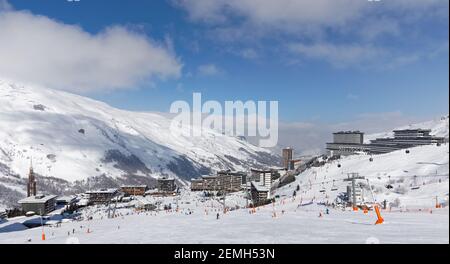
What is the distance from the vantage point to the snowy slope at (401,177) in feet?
142

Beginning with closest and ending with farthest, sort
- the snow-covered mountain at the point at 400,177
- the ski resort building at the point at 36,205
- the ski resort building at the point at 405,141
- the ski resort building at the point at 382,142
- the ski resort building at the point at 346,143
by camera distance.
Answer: the snow-covered mountain at the point at 400,177 < the ski resort building at the point at 36,205 < the ski resort building at the point at 405,141 < the ski resort building at the point at 382,142 < the ski resort building at the point at 346,143

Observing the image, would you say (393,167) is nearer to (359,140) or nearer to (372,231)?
(372,231)

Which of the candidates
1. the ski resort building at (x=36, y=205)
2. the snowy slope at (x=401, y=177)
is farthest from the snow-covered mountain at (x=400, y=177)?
the ski resort building at (x=36, y=205)

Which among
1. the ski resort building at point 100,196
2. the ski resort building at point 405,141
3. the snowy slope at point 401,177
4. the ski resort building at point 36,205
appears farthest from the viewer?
the ski resort building at point 100,196

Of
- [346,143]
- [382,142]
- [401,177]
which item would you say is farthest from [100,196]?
[382,142]

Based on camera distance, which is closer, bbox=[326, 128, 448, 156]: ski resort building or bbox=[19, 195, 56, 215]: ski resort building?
bbox=[19, 195, 56, 215]: ski resort building

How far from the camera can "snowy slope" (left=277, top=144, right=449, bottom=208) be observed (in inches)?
1708

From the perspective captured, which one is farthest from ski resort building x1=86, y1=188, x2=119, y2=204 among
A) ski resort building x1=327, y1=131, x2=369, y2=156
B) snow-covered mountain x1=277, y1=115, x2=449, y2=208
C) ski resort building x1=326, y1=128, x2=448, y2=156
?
ski resort building x1=327, y1=131, x2=369, y2=156

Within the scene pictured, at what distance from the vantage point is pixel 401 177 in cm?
6294

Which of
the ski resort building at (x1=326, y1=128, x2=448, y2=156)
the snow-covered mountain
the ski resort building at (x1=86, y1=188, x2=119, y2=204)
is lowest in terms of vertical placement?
the ski resort building at (x1=86, y1=188, x2=119, y2=204)

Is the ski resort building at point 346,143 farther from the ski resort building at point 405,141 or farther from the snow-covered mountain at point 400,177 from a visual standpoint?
the snow-covered mountain at point 400,177

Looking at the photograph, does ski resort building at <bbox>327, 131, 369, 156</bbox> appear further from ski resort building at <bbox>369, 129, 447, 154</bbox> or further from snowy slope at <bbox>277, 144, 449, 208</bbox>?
snowy slope at <bbox>277, 144, 449, 208</bbox>
